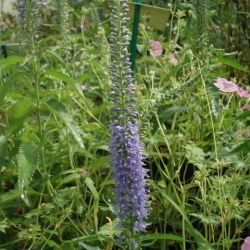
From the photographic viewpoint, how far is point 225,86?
2066mm

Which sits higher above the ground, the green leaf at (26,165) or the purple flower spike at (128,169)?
the purple flower spike at (128,169)

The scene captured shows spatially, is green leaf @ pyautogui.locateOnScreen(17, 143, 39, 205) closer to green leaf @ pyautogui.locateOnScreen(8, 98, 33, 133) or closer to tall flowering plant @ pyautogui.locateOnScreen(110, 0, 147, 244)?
green leaf @ pyautogui.locateOnScreen(8, 98, 33, 133)

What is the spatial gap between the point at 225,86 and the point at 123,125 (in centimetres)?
80

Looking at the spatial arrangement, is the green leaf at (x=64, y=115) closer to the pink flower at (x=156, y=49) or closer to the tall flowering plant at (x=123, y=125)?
the tall flowering plant at (x=123, y=125)

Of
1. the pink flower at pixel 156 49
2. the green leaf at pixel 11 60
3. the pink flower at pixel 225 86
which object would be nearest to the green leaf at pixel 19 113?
the green leaf at pixel 11 60

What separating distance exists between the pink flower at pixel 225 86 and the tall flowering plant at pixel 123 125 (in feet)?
2.45

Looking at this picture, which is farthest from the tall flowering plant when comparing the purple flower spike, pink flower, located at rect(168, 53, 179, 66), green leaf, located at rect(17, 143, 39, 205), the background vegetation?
pink flower, located at rect(168, 53, 179, 66)

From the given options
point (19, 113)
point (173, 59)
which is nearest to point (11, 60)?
point (19, 113)

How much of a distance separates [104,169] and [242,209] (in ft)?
1.76

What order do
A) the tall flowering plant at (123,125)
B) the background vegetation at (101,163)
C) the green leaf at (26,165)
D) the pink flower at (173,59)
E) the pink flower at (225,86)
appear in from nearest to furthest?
1. the tall flowering plant at (123,125)
2. the green leaf at (26,165)
3. the background vegetation at (101,163)
4. the pink flower at (225,86)
5. the pink flower at (173,59)

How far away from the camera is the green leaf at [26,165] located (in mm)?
1493

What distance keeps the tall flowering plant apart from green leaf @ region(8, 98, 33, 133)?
376mm

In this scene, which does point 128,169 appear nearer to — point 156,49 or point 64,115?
point 64,115

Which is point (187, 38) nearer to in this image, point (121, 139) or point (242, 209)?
point (242, 209)
